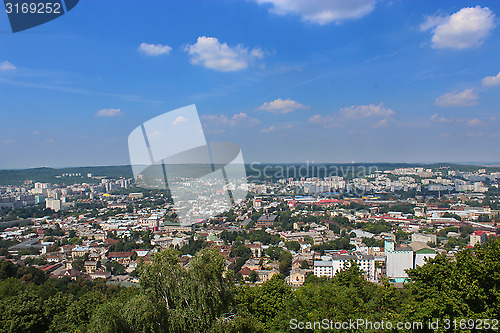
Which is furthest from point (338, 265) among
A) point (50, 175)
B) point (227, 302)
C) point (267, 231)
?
point (50, 175)

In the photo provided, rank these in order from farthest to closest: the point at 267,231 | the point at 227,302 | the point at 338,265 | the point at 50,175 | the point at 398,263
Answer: the point at 50,175 < the point at 267,231 < the point at 338,265 < the point at 398,263 < the point at 227,302

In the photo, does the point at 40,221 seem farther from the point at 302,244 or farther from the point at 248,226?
the point at 302,244

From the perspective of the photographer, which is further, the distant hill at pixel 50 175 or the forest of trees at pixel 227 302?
the distant hill at pixel 50 175

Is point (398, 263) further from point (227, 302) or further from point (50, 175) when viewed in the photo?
point (50, 175)

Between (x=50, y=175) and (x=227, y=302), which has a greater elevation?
(x=50, y=175)

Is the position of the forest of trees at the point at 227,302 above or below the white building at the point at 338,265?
above

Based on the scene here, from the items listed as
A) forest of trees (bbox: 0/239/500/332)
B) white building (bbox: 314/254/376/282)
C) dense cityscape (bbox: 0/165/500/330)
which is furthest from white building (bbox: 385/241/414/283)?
forest of trees (bbox: 0/239/500/332)

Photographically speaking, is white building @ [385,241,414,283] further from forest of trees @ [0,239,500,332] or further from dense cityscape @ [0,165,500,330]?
forest of trees @ [0,239,500,332]

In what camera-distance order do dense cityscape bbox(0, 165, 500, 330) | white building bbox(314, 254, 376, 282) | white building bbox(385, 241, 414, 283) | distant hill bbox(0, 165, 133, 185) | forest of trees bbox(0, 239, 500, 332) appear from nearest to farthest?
1. forest of trees bbox(0, 239, 500, 332)
2. white building bbox(385, 241, 414, 283)
3. white building bbox(314, 254, 376, 282)
4. dense cityscape bbox(0, 165, 500, 330)
5. distant hill bbox(0, 165, 133, 185)

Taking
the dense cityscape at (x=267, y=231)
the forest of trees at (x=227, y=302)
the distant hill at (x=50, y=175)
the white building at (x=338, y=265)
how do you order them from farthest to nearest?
the distant hill at (x=50, y=175), the dense cityscape at (x=267, y=231), the white building at (x=338, y=265), the forest of trees at (x=227, y=302)

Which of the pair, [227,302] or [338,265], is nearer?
[227,302]

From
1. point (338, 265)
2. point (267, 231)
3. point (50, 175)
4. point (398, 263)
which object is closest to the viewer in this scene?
point (398, 263)

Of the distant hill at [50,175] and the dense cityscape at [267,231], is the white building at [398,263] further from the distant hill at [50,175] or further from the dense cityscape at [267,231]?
the distant hill at [50,175]

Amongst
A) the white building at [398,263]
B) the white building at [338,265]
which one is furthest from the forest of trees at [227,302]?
the white building at [398,263]
